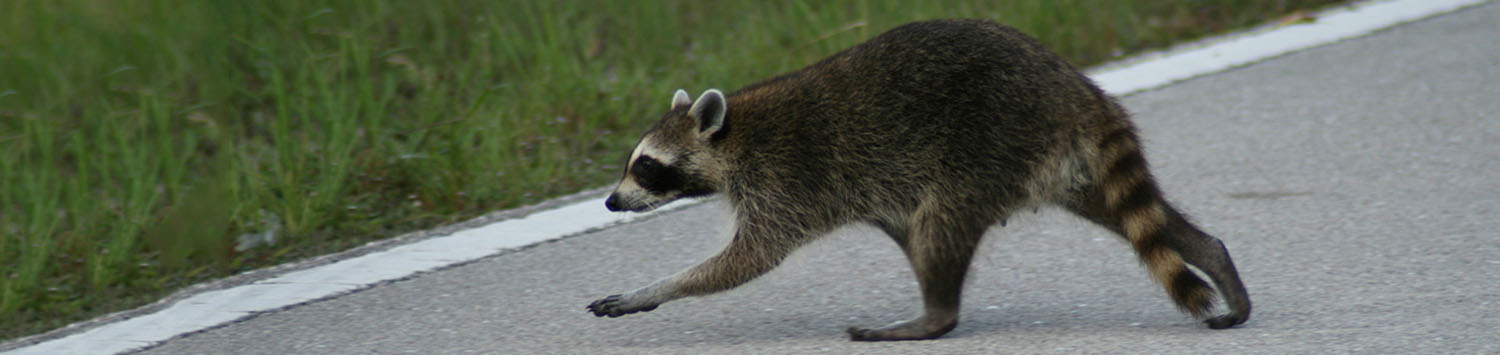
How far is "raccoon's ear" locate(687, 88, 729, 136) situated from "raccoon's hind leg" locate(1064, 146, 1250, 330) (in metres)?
0.85

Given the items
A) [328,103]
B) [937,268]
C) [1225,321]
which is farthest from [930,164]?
[328,103]

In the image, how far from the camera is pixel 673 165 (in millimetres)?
4047

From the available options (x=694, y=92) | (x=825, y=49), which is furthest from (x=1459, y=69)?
(x=694, y=92)

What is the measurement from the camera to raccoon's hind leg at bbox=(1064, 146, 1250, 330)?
12.2 ft

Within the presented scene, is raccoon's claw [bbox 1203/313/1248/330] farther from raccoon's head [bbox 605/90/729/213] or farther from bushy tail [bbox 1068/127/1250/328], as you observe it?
raccoon's head [bbox 605/90/729/213]

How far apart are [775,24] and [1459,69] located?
2944mm

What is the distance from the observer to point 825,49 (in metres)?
7.29

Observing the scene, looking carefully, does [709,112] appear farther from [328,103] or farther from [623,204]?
[328,103]

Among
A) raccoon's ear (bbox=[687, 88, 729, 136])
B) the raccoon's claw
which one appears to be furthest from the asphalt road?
raccoon's ear (bbox=[687, 88, 729, 136])

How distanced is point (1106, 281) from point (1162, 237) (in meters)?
0.65

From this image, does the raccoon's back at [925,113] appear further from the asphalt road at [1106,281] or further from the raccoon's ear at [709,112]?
the asphalt road at [1106,281]

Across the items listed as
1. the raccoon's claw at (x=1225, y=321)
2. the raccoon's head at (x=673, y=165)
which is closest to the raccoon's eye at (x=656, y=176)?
the raccoon's head at (x=673, y=165)

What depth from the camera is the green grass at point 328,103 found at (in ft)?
16.1

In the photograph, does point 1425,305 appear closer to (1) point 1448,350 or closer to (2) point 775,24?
(1) point 1448,350
